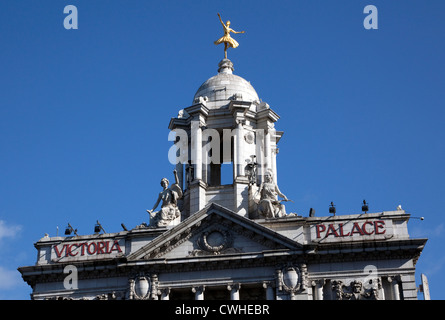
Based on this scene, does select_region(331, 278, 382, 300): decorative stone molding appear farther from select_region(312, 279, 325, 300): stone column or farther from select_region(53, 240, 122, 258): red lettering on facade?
select_region(53, 240, 122, 258): red lettering on facade

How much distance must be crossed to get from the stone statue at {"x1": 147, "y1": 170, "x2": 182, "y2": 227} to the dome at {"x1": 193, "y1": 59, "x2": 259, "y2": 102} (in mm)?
9075

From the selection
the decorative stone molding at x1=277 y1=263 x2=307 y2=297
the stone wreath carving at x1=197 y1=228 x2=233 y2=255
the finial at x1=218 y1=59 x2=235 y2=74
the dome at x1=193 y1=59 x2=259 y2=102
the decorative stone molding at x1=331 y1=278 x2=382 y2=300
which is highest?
the finial at x1=218 y1=59 x2=235 y2=74

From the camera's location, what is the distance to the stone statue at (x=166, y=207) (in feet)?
189

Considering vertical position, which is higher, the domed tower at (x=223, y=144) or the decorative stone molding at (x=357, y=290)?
the domed tower at (x=223, y=144)

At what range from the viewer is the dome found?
213 feet

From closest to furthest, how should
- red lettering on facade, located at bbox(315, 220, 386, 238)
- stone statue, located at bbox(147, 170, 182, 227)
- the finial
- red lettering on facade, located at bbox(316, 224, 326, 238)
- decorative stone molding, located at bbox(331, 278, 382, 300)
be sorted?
decorative stone molding, located at bbox(331, 278, 382, 300) < red lettering on facade, located at bbox(315, 220, 386, 238) < red lettering on facade, located at bbox(316, 224, 326, 238) < stone statue, located at bbox(147, 170, 182, 227) < the finial

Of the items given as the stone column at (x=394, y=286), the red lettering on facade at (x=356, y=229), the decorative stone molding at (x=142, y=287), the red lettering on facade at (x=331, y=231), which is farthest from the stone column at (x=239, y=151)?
the stone column at (x=394, y=286)

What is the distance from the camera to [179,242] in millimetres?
55188

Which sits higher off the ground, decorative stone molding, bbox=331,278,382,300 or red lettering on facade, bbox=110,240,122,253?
red lettering on facade, bbox=110,240,122,253

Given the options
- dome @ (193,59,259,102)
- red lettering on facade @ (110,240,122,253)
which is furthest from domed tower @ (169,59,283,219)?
red lettering on facade @ (110,240,122,253)

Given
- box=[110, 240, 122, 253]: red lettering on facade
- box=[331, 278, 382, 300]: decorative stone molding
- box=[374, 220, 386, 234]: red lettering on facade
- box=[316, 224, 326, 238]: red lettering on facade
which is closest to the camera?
box=[331, 278, 382, 300]: decorative stone molding

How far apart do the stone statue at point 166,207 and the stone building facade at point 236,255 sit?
0.08m

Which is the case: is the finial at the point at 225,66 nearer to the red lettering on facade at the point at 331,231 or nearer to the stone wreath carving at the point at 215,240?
the stone wreath carving at the point at 215,240
